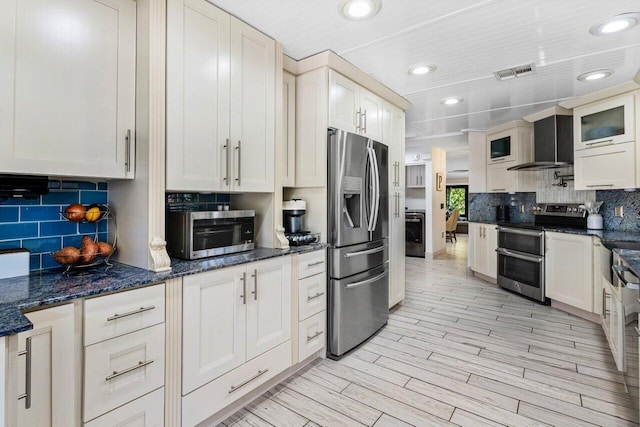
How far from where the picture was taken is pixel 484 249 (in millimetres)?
4852

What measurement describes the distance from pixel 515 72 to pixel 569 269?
220 centimetres

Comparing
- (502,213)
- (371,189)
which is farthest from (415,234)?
(371,189)

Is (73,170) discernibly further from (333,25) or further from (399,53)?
(399,53)

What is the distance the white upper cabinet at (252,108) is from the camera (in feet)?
6.80

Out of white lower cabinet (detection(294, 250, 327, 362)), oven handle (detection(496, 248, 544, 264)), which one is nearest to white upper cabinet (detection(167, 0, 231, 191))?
white lower cabinet (detection(294, 250, 327, 362))

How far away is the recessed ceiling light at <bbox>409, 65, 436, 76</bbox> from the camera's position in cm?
284

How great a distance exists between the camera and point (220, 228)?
203cm

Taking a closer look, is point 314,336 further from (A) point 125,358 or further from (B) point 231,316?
(A) point 125,358

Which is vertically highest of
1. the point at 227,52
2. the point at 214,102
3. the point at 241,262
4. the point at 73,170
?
the point at 227,52

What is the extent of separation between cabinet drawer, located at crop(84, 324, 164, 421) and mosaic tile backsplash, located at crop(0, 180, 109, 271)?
0.70m

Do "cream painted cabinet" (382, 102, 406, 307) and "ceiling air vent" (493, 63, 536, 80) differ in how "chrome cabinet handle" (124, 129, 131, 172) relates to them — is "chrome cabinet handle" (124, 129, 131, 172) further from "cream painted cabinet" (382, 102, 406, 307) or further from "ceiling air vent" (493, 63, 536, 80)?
"ceiling air vent" (493, 63, 536, 80)

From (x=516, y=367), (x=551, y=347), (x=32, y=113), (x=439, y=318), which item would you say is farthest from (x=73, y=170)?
(x=551, y=347)

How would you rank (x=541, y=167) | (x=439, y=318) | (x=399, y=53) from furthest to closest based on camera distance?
1. (x=541, y=167)
2. (x=439, y=318)
3. (x=399, y=53)

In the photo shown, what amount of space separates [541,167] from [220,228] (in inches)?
173
